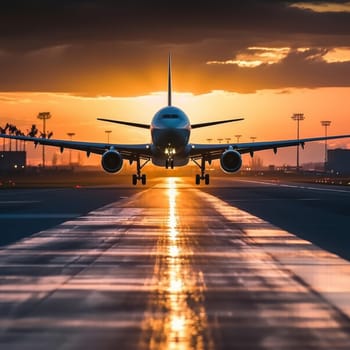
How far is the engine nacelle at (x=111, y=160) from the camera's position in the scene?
59.1m

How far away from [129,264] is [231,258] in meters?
2.61

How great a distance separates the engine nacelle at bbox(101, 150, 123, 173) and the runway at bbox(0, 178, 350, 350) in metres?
32.7

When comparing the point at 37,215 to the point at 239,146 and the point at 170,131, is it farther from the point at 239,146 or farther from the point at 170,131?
the point at 239,146

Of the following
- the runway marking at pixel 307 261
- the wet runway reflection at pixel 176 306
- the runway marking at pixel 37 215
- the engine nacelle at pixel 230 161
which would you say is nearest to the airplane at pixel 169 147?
the engine nacelle at pixel 230 161

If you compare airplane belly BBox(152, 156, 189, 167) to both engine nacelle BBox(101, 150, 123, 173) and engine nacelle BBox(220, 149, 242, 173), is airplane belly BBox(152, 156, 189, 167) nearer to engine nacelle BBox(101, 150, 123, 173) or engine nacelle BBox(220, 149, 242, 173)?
engine nacelle BBox(220, 149, 242, 173)

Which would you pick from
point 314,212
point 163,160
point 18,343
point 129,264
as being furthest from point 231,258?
point 163,160

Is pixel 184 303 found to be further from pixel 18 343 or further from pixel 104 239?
pixel 104 239

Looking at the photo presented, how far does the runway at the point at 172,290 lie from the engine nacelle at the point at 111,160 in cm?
3265

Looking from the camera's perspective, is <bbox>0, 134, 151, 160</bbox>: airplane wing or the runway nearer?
the runway

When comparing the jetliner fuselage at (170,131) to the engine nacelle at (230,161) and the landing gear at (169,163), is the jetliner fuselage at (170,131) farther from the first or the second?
the engine nacelle at (230,161)

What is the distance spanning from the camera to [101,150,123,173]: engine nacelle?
2325 inches

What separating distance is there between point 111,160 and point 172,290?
46106 millimetres

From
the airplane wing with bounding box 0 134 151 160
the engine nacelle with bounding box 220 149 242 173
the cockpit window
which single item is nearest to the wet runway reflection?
the cockpit window

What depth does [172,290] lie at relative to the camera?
13.4 m
